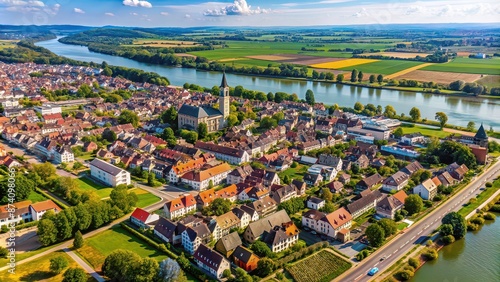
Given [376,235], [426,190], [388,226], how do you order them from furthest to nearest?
[426,190] < [388,226] < [376,235]

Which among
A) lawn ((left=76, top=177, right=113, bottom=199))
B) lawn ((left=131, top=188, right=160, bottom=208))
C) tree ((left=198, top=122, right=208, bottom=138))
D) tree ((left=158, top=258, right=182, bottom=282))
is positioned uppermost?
tree ((left=198, top=122, right=208, bottom=138))

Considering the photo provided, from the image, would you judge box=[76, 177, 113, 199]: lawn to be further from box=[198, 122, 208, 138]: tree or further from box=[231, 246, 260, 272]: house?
box=[198, 122, 208, 138]: tree

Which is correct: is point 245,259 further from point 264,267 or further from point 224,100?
point 224,100

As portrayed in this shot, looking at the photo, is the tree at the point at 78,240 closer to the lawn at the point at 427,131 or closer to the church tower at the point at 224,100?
the church tower at the point at 224,100

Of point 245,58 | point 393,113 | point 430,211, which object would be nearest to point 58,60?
point 245,58

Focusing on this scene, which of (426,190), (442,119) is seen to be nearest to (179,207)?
(426,190)

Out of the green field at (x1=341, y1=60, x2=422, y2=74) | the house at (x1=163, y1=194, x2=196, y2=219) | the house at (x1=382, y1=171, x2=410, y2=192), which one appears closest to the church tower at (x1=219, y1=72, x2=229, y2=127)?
the house at (x1=163, y1=194, x2=196, y2=219)

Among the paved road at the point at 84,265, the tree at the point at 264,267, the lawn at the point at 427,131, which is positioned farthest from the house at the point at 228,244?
the lawn at the point at 427,131
